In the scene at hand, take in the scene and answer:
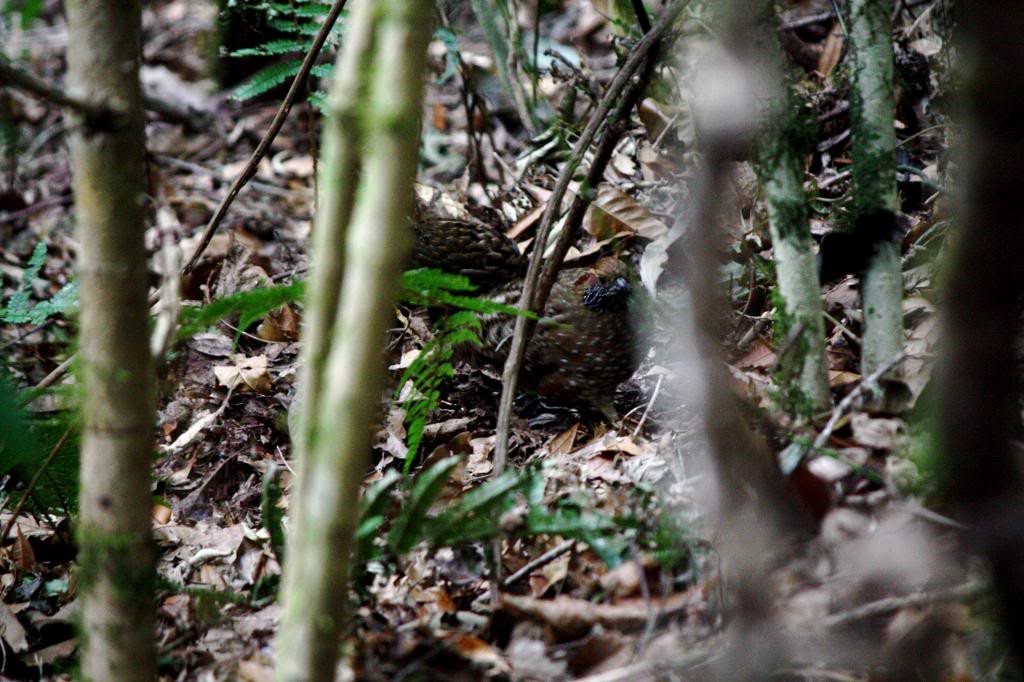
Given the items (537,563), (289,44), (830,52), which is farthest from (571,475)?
(830,52)

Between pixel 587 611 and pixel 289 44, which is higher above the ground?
pixel 289 44

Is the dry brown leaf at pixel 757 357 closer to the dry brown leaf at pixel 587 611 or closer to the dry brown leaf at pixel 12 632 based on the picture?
the dry brown leaf at pixel 587 611

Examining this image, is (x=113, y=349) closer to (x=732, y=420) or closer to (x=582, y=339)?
(x=732, y=420)

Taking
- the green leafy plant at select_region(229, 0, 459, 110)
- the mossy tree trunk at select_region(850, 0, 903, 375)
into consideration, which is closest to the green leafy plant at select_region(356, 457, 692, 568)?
the mossy tree trunk at select_region(850, 0, 903, 375)

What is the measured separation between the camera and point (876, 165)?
6.09 ft

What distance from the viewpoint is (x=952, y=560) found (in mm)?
1435

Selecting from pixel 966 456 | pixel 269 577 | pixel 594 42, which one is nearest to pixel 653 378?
pixel 269 577

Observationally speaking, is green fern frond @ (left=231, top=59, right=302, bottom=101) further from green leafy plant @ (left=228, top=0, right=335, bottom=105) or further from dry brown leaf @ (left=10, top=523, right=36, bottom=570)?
dry brown leaf @ (left=10, top=523, right=36, bottom=570)

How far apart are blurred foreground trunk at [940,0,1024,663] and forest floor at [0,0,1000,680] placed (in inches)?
9.0

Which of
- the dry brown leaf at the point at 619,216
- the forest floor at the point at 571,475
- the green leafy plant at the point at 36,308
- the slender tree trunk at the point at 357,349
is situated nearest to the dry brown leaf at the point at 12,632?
the forest floor at the point at 571,475

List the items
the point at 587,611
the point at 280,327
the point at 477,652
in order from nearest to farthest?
the point at 477,652
the point at 587,611
the point at 280,327

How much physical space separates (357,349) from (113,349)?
529 mm

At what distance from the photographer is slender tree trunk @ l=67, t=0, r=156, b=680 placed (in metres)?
1.39

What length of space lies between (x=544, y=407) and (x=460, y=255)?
696mm
